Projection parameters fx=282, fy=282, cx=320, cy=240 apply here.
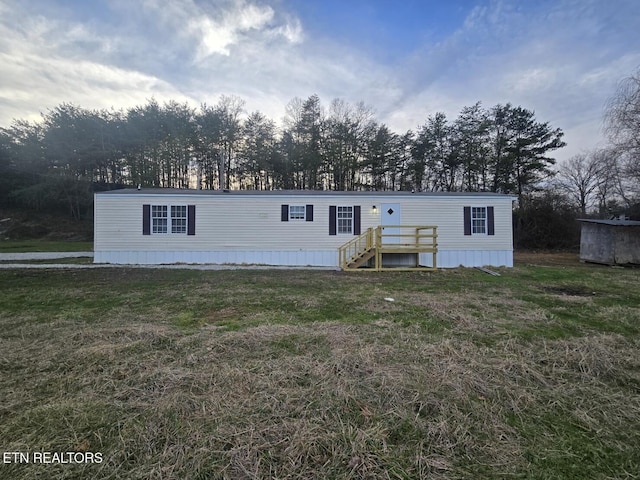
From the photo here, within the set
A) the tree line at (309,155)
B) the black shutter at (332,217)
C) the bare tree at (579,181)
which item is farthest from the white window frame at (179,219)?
the bare tree at (579,181)

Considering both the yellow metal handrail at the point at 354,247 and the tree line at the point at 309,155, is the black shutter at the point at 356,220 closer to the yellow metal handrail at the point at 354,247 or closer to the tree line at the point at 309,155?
the yellow metal handrail at the point at 354,247

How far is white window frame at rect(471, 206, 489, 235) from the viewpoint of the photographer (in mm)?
11664

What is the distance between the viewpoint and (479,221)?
1170cm

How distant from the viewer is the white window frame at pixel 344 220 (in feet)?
37.6

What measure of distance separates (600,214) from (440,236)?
1937cm

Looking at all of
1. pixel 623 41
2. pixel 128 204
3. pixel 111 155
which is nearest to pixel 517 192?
pixel 623 41

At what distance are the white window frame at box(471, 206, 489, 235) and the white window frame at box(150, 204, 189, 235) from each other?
11.7 meters

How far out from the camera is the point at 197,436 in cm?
165

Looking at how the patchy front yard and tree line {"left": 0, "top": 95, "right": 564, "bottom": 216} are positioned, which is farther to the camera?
tree line {"left": 0, "top": 95, "right": 564, "bottom": 216}

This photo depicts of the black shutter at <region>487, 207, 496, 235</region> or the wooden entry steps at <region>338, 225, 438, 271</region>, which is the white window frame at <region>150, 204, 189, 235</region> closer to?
the wooden entry steps at <region>338, 225, 438, 271</region>

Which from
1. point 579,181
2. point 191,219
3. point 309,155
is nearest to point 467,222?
point 191,219

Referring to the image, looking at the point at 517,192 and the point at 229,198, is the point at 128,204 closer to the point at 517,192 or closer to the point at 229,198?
the point at 229,198

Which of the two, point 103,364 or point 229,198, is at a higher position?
point 229,198

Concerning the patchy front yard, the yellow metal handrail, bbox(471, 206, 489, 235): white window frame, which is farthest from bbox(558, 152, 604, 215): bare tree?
the patchy front yard
